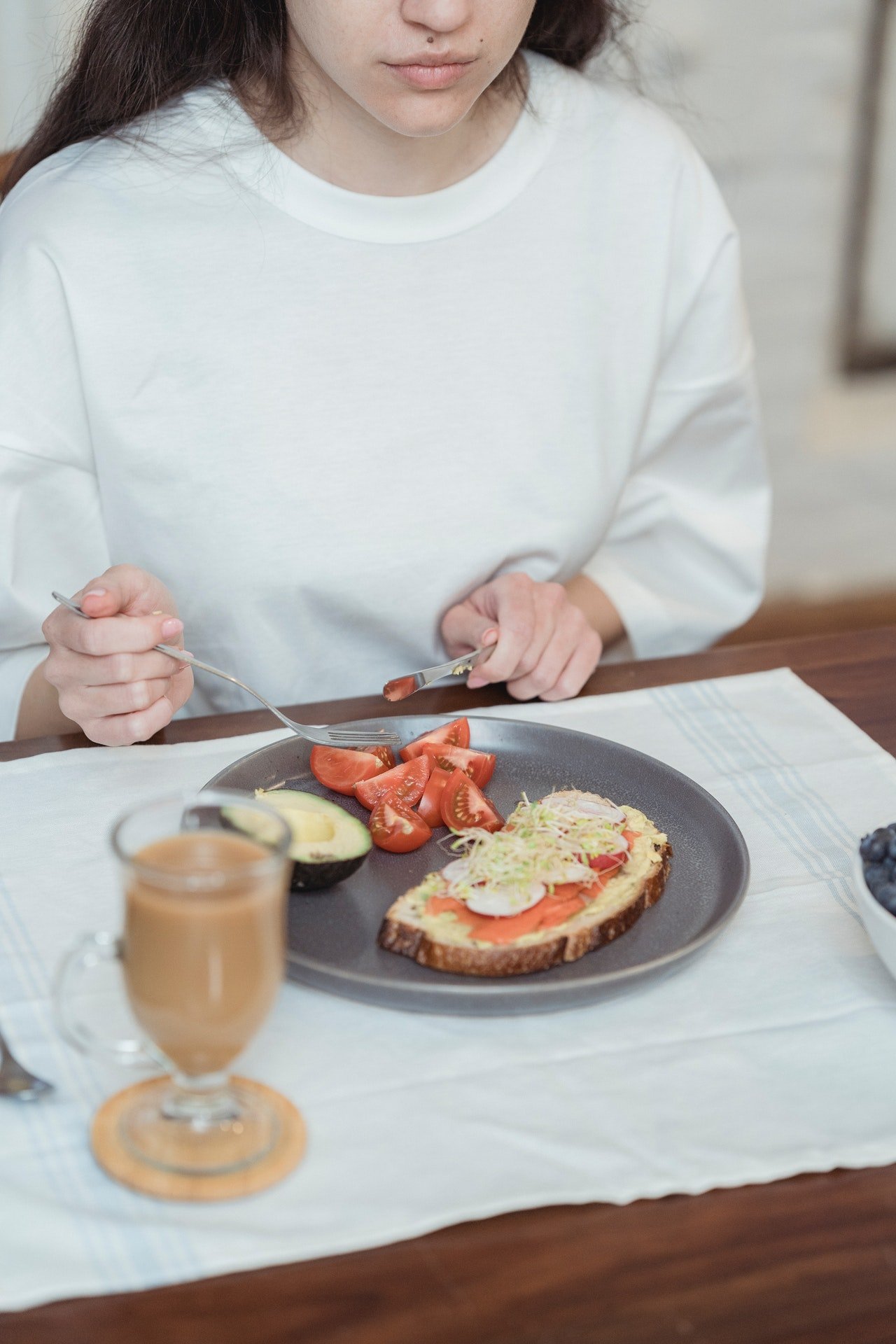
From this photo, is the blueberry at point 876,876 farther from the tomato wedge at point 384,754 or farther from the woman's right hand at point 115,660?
the woman's right hand at point 115,660

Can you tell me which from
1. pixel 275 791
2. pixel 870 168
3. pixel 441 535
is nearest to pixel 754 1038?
pixel 275 791

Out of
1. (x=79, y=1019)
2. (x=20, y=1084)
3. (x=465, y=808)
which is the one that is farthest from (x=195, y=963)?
(x=465, y=808)

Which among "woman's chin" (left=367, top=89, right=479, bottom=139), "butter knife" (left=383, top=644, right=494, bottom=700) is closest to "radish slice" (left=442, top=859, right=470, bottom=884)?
"butter knife" (left=383, top=644, right=494, bottom=700)

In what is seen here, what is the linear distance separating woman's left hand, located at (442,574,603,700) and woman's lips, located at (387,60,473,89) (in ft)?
1.64

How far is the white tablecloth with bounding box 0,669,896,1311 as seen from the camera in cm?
70

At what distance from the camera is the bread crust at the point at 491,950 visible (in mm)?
893

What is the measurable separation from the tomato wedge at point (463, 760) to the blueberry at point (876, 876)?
13.9 inches

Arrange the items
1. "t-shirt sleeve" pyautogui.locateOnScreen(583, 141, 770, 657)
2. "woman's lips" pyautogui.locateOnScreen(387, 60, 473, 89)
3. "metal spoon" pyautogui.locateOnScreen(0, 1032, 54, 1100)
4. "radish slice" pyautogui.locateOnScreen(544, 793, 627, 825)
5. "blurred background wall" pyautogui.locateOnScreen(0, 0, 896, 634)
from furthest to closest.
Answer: "blurred background wall" pyautogui.locateOnScreen(0, 0, 896, 634) → "t-shirt sleeve" pyautogui.locateOnScreen(583, 141, 770, 657) → "woman's lips" pyautogui.locateOnScreen(387, 60, 473, 89) → "radish slice" pyautogui.locateOnScreen(544, 793, 627, 825) → "metal spoon" pyautogui.locateOnScreen(0, 1032, 54, 1100)

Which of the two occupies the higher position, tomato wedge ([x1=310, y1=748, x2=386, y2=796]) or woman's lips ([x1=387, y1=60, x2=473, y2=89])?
woman's lips ([x1=387, y1=60, x2=473, y2=89])

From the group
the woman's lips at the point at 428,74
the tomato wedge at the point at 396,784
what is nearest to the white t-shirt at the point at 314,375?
the woman's lips at the point at 428,74

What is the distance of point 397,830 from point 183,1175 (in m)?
0.37

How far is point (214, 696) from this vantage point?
1.61 metres

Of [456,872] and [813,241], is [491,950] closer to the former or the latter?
[456,872]

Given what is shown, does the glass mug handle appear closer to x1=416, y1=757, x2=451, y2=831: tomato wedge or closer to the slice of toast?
the slice of toast
